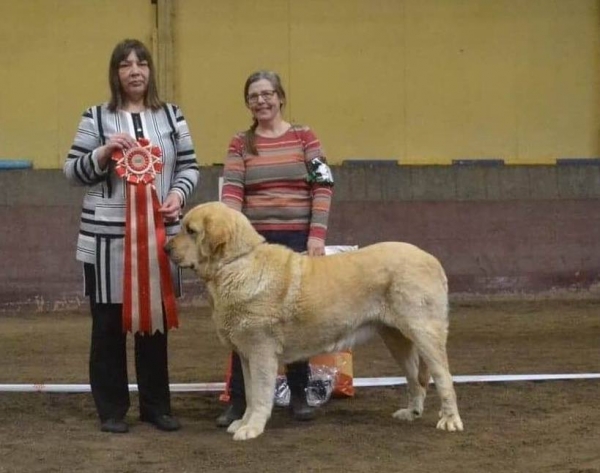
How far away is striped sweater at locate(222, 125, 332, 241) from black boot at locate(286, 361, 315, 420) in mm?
809

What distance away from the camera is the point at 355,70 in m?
13.4

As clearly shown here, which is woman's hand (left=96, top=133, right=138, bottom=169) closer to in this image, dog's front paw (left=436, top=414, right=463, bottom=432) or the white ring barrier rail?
the white ring barrier rail

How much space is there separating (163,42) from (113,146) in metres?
7.48

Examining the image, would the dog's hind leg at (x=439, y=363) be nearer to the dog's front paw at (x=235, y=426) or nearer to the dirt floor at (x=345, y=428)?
the dirt floor at (x=345, y=428)

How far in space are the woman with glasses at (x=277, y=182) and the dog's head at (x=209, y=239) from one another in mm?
416

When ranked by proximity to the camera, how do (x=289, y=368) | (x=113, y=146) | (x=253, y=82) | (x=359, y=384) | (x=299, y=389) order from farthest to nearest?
(x=359, y=384) → (x=289, y=368) → (x=299, y=389) → (x=253, y=82) → (x=113, y=146)

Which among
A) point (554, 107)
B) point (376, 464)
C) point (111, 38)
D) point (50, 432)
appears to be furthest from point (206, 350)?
point (554, 107)

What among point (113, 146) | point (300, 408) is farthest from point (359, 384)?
point (113, 146)

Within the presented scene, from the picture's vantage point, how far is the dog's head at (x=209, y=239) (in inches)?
231

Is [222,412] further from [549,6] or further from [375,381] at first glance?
[549,6]

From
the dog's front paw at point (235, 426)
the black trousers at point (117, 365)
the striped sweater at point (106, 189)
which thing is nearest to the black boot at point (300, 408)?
the dog's front paw at point (235, 426)

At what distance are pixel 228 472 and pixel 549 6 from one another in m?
9.73

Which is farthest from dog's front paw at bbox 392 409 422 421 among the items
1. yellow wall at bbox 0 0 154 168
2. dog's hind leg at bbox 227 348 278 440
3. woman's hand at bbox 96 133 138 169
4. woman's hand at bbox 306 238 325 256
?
yellow wall at bbox 0 0 154 168

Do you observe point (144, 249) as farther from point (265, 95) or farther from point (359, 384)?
point (359, 384)
